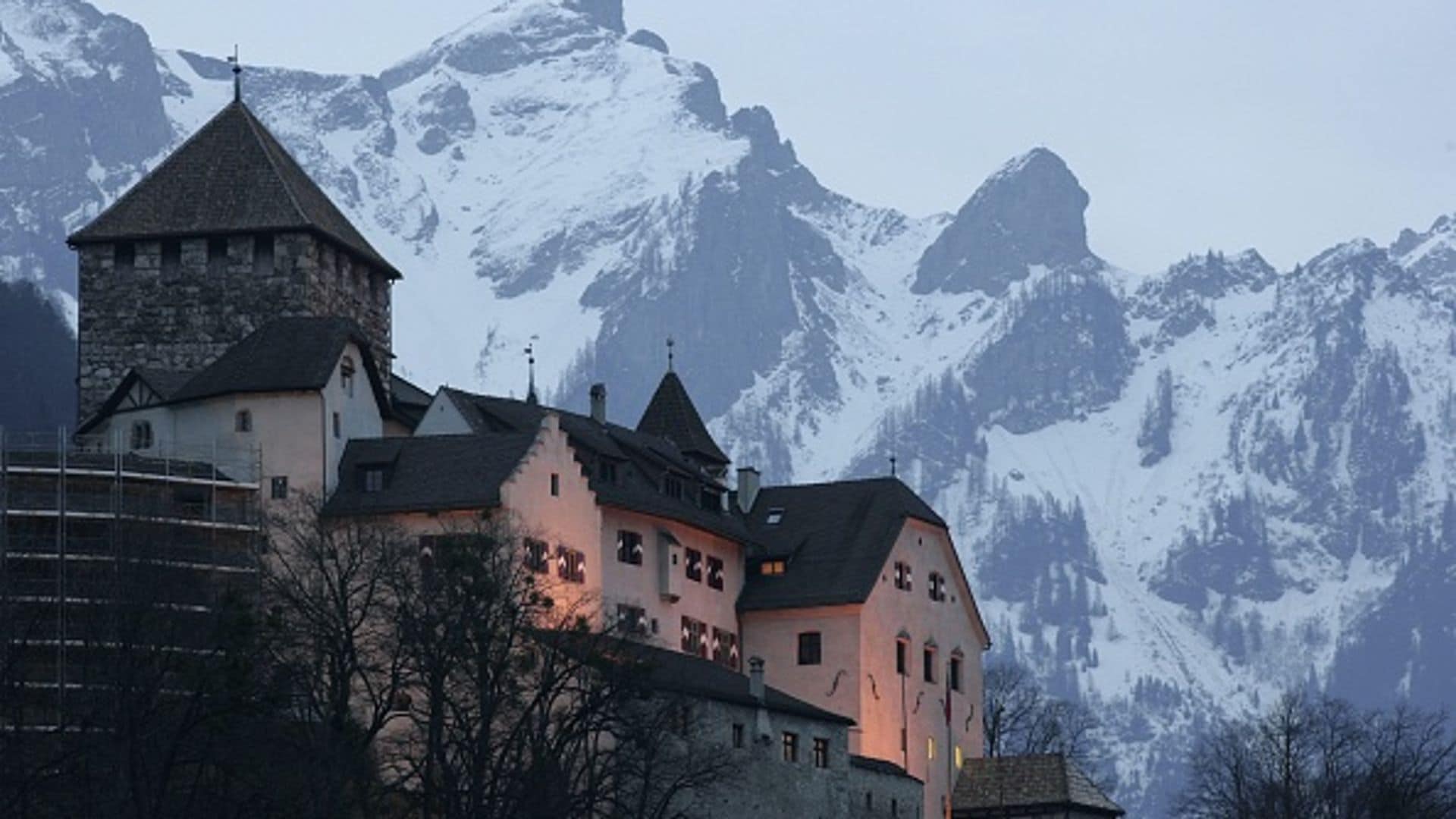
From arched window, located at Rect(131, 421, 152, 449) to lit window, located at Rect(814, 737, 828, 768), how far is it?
91.3ft

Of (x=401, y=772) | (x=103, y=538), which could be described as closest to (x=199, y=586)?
(x=103, y=538)

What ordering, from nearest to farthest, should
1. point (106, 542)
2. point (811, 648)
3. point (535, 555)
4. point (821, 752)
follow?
point (106, 542) < point (535, 555) < point (821, 752) < point (811, 648)

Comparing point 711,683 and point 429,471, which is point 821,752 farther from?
point 429,471

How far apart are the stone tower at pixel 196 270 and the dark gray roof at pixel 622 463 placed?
8.41 m

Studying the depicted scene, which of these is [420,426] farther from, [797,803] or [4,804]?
[4,804]

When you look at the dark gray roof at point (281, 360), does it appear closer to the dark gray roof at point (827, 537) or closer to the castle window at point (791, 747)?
the castle window at point (791, 747)

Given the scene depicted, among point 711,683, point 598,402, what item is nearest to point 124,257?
point 711,683

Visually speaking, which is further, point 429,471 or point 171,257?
point 171,257

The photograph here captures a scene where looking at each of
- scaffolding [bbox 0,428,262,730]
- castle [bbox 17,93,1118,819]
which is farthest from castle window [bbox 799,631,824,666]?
scaffolding [bbox 0,428,262,730]

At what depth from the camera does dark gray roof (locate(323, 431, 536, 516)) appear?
445 feet

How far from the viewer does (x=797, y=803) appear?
140 meters

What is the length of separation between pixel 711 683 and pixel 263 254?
2463 cm

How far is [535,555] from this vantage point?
135m

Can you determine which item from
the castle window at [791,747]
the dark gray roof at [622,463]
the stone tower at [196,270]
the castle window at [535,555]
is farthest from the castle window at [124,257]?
the castle window at [791,747]
